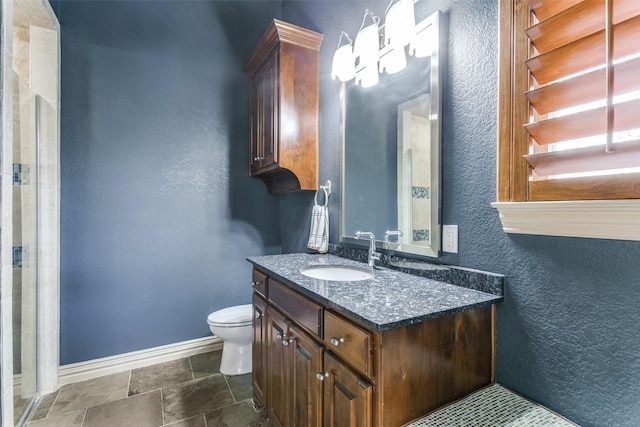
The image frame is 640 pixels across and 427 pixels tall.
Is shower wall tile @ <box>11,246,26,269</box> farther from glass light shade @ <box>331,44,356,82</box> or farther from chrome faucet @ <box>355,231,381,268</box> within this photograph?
glass light shade @ <box>331,44,356,82</box>

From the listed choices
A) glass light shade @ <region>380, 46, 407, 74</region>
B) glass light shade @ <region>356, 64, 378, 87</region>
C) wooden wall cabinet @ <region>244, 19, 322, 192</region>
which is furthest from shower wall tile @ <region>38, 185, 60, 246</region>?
glass light shade @ <region>380, 46, 407, 74</region>

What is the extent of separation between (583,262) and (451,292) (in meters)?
0.40

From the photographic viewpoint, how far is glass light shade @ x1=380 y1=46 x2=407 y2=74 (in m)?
1.50

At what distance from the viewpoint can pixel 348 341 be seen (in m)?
0.98

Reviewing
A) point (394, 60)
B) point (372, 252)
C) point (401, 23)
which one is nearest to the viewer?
point (401, 23)

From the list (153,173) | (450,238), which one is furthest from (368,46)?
(153,173)

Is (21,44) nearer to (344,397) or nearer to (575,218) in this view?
(344,397)

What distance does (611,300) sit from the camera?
32.8 inches

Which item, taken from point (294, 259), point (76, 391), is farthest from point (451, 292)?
point (76, 391)

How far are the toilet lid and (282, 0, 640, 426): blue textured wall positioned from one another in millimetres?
1532

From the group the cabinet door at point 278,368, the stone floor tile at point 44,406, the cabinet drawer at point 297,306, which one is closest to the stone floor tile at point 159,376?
the stone floor tile at point 44,406

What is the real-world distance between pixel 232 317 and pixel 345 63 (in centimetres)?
193

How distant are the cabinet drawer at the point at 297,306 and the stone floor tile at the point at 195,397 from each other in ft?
2.95

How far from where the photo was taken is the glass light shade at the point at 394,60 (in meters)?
1.50
